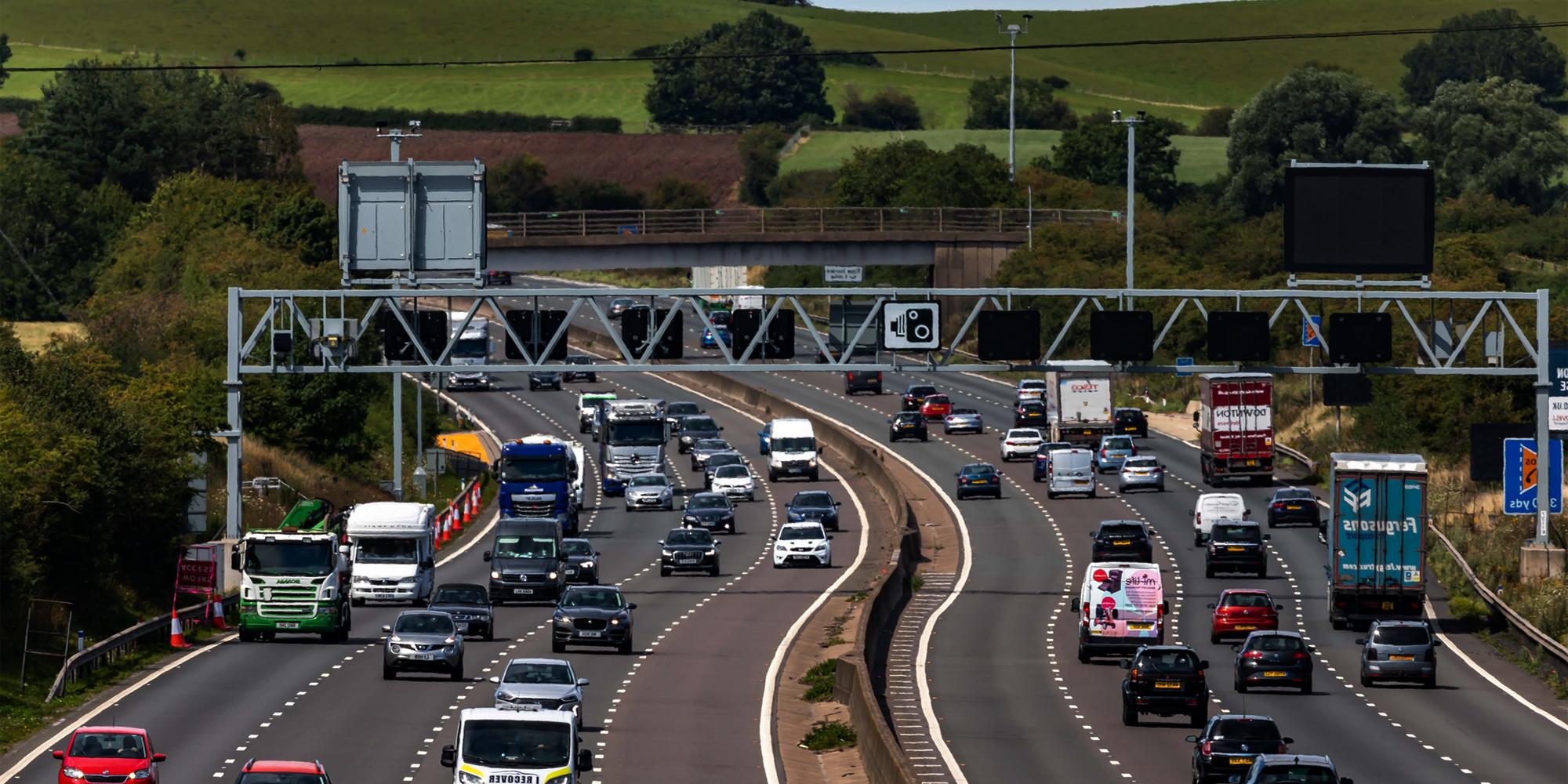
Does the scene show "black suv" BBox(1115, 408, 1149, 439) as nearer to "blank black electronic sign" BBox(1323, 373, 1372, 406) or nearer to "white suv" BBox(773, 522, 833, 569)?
"blank black electronic sign" BBox(1323, 373, 1372, 406)

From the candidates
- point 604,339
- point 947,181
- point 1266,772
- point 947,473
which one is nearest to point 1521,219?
point 947,181

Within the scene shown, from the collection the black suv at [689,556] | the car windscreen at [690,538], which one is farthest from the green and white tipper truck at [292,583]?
the car windscreen at [690,538]

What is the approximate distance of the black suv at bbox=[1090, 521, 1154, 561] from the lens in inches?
2488

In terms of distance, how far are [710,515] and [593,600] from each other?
28475mm

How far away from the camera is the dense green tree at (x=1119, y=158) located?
17650 cm

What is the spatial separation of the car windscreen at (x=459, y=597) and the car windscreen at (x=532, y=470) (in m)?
23.6

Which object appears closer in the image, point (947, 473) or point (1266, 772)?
point (1266, 772)

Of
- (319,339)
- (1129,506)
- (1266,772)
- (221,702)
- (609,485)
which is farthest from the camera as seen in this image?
(609,485)

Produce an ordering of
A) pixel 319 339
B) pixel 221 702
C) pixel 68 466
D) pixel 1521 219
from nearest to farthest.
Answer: pixel 221 702 < pixel 68 466 < pixel 319 339 < pixel 1521 219

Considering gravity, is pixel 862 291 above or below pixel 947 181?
below

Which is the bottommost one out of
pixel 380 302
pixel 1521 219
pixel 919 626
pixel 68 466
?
pixel 919 626

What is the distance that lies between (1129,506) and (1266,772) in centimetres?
5223

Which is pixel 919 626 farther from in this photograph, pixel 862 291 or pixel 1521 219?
pixel 1521 219

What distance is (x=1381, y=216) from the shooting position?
176 ft
